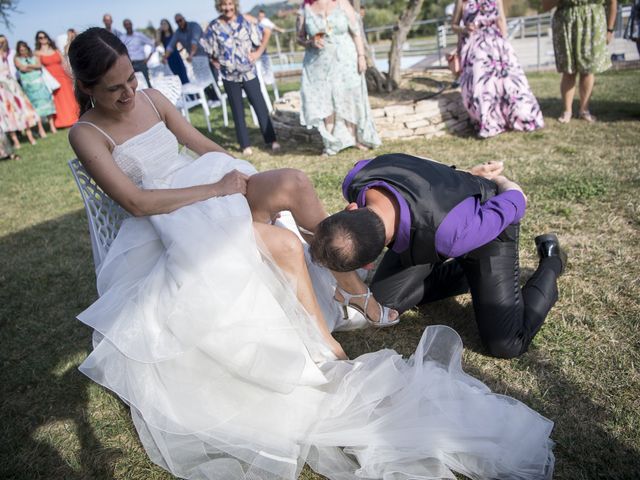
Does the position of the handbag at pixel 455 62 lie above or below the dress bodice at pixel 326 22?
below

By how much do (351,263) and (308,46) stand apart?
4.76 metres

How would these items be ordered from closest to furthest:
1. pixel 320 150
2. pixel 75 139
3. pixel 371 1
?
pixel 75 139, pixel 320 150, pixel 371 1

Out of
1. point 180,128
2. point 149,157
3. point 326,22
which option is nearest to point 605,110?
point 326,22

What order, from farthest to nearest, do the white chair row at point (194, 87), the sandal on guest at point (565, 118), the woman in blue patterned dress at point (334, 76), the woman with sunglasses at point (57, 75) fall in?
the woman with sunglasses at point (57, 75)
the white chair row at point (194, 87)
the sandal on guest at point (565, 118)
the woman in blue patterned dress at point (334, 76)

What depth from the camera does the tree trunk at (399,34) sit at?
727cm

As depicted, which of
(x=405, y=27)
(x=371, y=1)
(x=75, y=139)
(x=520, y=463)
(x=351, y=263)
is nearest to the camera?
(x=520, y=463)

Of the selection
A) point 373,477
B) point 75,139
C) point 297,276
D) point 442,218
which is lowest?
point 373,477

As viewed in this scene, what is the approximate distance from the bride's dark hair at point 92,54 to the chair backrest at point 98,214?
526 mm

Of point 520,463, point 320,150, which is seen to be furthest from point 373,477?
point 320,150

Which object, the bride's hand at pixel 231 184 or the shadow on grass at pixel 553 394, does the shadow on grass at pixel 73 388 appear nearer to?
the shadow on grass at pixel 553 394

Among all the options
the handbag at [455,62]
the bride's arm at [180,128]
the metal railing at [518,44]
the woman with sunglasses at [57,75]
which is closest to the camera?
the bride's arm at [180,128]

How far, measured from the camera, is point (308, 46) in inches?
239

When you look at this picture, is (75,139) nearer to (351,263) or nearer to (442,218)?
(351,263)

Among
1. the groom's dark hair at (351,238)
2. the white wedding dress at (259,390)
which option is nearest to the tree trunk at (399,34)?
the groom's dark hair at (351,238)
